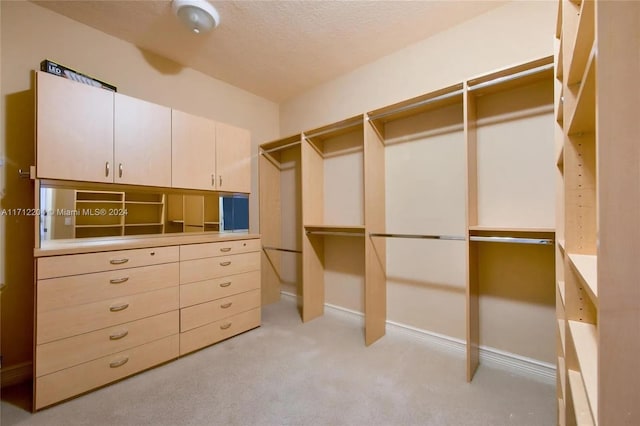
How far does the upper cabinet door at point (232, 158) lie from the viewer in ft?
8.21

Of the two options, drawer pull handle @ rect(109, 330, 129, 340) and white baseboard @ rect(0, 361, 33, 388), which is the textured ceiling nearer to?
drawer pull handle @ rect(109, 330, 129, 340)

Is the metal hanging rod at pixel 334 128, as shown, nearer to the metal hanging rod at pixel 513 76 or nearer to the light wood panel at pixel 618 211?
A: the metal hanging rod at pixel 513 76

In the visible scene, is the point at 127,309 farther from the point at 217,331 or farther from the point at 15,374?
the point at 15,374

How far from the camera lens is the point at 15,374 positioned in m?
1.75

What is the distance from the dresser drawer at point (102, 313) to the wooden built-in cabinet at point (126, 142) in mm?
836

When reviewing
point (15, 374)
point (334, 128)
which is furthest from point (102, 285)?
point (334, 128)

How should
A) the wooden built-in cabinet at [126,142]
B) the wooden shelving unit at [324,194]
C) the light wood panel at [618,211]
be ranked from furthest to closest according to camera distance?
1. the wooden shelving unit at [324,194]
2. the wooden built-in cabinet at [126,142]
3. the light wood panel at [618,211]

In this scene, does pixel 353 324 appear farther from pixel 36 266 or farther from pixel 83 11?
pixel 83 11

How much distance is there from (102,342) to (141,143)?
140 cm

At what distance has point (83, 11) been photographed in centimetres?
192

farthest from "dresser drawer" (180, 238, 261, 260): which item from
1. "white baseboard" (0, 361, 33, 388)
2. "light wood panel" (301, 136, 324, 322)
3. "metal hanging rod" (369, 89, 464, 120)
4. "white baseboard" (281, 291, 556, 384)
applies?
"metal hanging rod" (369, 89, 464, 120)

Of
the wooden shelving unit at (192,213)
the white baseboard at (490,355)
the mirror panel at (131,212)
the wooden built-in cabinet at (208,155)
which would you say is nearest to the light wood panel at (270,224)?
the mirror panel at (131,212)

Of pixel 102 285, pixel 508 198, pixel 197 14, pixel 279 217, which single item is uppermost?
pixel 197 14

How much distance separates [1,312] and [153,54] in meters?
2.30
